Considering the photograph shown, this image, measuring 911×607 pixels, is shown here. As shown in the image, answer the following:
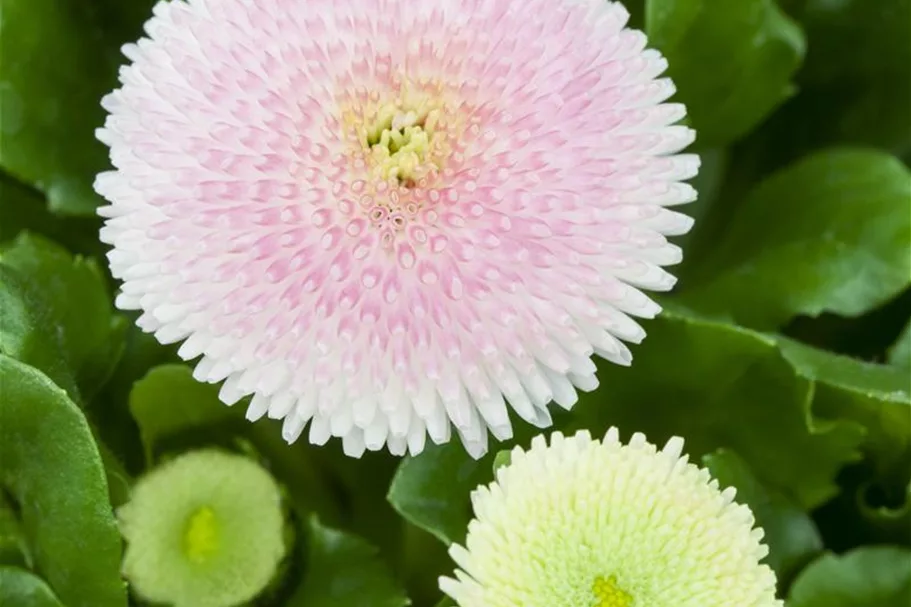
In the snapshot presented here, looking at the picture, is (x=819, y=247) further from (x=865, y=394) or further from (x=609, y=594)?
(x=609, y=594)

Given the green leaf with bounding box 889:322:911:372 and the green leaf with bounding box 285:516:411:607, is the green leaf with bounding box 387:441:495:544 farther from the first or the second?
the green leaf with bounding box 889:322:911:372

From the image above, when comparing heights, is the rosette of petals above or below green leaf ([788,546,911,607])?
below

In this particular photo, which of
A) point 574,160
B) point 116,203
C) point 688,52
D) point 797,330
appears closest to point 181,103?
point 116,203

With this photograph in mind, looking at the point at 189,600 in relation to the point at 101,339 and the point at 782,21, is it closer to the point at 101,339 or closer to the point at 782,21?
the point at 101,339

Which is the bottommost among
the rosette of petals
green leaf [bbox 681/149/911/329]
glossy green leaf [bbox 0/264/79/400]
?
the rosette of petals

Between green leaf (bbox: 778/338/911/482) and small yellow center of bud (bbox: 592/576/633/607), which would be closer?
small yellow center of bud (bbox: 592/576/633/607)

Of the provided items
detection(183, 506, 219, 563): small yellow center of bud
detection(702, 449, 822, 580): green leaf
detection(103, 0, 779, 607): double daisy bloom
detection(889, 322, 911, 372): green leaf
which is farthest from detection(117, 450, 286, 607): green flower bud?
detection(889, 322, 911, 372): green leaf

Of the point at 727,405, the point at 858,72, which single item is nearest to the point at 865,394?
the point at 727,405
